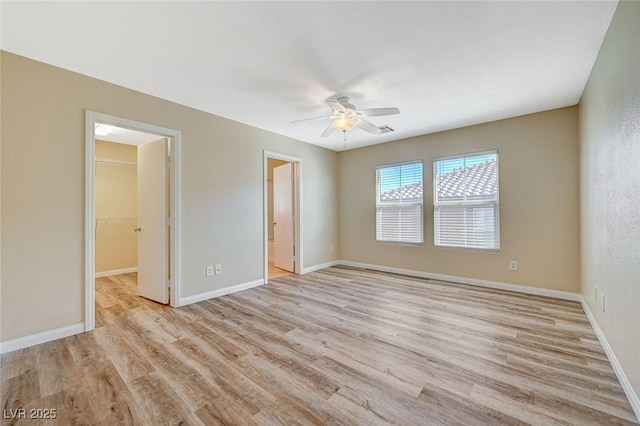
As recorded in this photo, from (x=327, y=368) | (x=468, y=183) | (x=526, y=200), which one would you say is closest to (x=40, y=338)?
(x=327, y=368)

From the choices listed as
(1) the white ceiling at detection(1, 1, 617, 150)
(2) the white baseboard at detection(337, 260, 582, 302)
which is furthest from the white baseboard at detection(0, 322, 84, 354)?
(2) the white baseboard at detection(337, 260, 582, 302)

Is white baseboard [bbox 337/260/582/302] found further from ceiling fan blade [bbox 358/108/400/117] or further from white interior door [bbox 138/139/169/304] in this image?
white interior door [bbox 138/139/169/304]

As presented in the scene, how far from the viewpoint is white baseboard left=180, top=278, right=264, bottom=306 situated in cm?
337

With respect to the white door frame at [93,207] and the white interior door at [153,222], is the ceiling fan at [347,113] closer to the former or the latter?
the white door frame at [93,207]

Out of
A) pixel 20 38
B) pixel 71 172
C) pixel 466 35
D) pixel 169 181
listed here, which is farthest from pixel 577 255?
pixel 20 38

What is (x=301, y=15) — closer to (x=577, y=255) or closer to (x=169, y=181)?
(x=169, y=181)

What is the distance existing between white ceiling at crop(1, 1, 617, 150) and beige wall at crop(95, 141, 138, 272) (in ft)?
9.31

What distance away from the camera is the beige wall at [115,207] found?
4879mm

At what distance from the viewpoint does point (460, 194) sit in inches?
169

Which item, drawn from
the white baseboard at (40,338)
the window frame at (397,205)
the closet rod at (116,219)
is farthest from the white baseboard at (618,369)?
the closet rod at (116,219)

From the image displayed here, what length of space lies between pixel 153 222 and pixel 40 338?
1.57 m

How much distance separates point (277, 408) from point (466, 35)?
294 cm

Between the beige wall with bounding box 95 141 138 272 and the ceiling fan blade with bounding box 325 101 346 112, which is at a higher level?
the ceiling fan blade with bounding box 325 101 346 112

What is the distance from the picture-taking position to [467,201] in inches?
166
